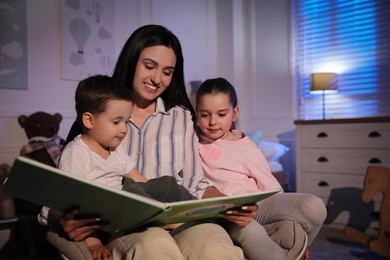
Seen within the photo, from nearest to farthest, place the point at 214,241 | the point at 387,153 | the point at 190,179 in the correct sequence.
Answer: the point at 214,241, the point at 190,179, the point at 387,153

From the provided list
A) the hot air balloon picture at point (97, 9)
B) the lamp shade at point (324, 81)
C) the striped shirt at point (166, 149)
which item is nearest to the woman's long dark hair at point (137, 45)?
the striped shirt at point (166, 149)

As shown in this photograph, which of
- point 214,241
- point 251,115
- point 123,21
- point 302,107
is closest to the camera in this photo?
point 214,241

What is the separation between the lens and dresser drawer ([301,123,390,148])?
123 inches

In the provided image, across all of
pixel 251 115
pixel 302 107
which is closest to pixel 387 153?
pixel 302 107

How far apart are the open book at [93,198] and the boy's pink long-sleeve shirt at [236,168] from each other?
0.45 m

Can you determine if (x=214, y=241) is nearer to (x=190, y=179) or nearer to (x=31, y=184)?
(x=190, y=179)

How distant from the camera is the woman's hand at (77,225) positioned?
0.96 metres

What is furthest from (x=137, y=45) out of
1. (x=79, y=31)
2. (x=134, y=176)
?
(x=79, y=31)

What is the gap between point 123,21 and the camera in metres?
3.99

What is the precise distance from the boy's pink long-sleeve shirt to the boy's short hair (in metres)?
0.49

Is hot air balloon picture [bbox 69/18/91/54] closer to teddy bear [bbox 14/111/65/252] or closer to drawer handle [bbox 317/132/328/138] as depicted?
teddy bear [bbox 14/111/65/252]

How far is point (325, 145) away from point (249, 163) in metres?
2.11

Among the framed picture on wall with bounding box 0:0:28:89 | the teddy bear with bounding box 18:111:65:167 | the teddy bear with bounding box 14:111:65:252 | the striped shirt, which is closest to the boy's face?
the striped shirt

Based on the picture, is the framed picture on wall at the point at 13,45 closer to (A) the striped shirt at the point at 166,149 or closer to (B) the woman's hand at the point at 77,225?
(A) the striped shirt at the point at 166,149
